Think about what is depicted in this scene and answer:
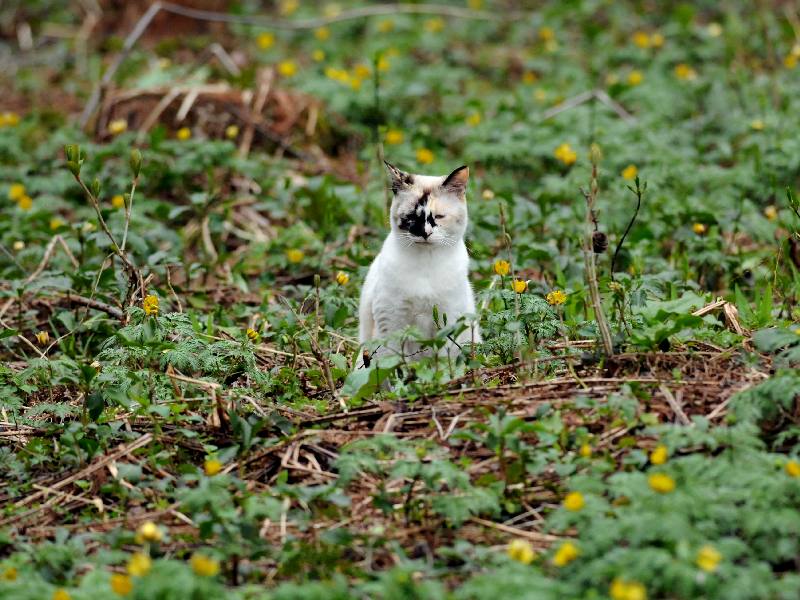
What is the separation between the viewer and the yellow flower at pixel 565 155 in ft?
21.6

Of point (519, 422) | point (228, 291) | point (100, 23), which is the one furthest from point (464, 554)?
point (100, 23)

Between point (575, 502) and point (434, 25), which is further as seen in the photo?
point (434, 25)

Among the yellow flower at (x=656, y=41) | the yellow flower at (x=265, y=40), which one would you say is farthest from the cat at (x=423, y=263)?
the yellow flower at (x=265, y=40)

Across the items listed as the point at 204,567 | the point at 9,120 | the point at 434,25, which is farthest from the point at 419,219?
the point at 434,25

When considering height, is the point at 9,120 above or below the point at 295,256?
above

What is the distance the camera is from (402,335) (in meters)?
3.67

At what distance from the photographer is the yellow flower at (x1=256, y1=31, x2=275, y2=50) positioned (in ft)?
31.7

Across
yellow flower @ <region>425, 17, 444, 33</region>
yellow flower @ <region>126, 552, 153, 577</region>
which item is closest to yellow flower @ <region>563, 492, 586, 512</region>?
yellow flower @ <region>126, 552, 153, 577</region>

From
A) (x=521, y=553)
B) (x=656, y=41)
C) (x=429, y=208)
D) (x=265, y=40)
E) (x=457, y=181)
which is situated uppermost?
(x=265, y=40)

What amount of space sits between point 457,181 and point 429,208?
9.2 inches

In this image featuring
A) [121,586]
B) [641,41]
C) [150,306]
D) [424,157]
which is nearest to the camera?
[121,586]

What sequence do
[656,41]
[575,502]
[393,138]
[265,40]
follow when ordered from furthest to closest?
1. [265,40]
2. [656,41]
3. [393,138]
4. [575,502]

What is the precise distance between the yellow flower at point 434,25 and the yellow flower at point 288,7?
1.44 m

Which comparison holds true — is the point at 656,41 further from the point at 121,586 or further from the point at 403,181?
the point at 121,586
